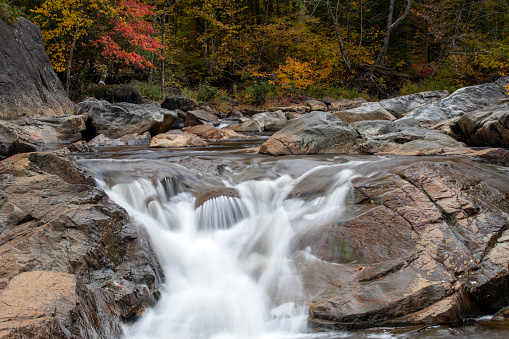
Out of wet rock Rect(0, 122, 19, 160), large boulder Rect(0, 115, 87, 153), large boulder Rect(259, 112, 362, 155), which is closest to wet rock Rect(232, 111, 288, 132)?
large boulder Rect(259, 112, 362, 155)

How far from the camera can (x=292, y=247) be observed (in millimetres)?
4023

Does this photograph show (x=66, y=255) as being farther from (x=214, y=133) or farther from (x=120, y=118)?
(x=214, y=133)

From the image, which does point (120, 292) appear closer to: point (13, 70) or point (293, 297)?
point (293, 297)

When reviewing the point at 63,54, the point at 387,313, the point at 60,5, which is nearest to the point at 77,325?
the point at 387,313

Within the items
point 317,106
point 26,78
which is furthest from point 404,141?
point 26,78

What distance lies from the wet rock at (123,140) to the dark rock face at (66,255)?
568cm

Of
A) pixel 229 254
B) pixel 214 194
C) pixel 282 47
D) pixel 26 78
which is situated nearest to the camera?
pixel 229 254

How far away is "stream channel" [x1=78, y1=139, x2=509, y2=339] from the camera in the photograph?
3039 mm

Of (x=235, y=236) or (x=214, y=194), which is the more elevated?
(x=214, y=194)

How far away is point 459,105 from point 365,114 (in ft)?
9.67

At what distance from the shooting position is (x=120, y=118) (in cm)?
1051

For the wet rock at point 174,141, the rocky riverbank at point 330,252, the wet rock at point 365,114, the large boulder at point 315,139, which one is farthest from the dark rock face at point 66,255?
the wet rock at point 365,114

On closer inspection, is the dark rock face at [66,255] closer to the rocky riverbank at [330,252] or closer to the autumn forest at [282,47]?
the rocky riverbank at [330,252]

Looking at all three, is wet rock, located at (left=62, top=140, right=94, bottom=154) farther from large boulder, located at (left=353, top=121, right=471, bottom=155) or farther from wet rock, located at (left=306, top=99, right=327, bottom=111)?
wet rock, located at (left=306, top=99, right=327, bottom=111)
